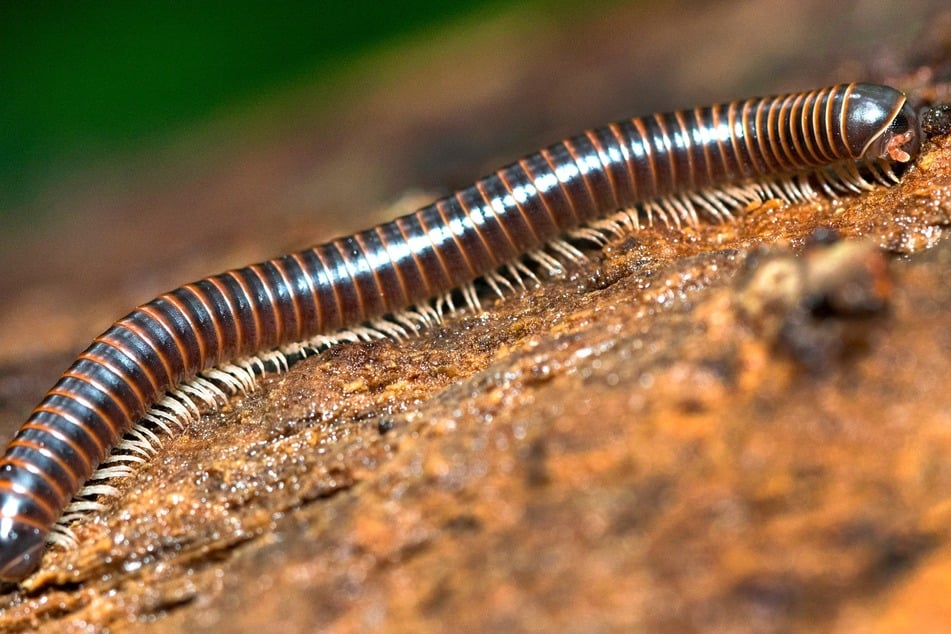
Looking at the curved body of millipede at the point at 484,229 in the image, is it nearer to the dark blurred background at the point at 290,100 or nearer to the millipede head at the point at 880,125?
the millipede head at the point at 880,125

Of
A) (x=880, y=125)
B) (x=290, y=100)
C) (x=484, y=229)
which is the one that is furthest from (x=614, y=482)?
(x=290, y=100)

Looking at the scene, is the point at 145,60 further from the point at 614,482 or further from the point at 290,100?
the point at 614,482

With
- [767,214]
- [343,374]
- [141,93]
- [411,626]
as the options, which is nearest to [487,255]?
[343,374]

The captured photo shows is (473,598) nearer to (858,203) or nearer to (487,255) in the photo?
(487,255)

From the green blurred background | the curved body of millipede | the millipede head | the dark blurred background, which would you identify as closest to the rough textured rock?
the millipede head

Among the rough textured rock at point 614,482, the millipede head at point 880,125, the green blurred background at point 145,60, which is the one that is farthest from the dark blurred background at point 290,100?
the rough textured rock at point 614,482
